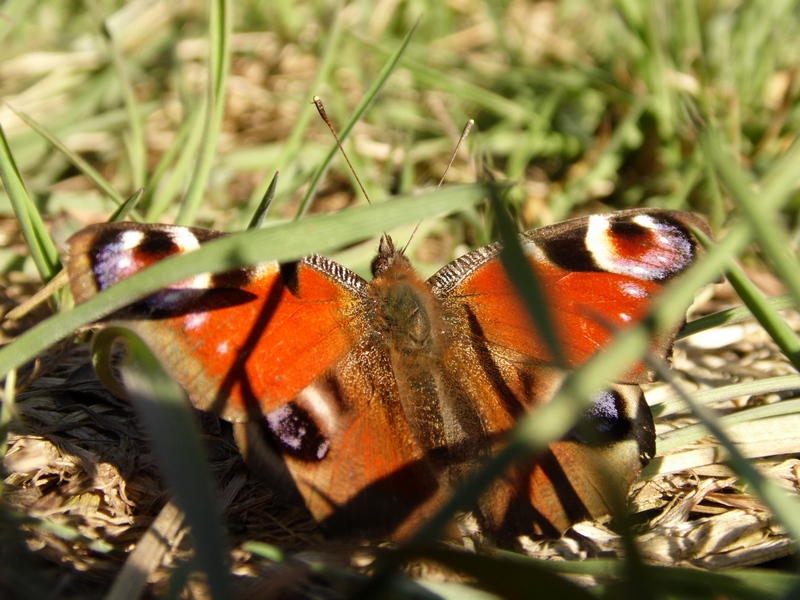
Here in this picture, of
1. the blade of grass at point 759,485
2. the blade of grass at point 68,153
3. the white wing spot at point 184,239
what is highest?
the blade of grass at point 68,153

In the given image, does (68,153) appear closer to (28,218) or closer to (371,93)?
(28,218)

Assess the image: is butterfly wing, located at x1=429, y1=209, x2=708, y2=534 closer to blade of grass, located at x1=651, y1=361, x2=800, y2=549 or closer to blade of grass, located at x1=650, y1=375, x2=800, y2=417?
blade of grass, located at x1=650, y1=375, x2=800, y2=417

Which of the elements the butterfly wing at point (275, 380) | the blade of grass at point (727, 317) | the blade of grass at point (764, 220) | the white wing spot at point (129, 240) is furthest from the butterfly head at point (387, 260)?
the blade of grass at point (764, 220)

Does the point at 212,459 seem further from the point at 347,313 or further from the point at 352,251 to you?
the point at 352,251

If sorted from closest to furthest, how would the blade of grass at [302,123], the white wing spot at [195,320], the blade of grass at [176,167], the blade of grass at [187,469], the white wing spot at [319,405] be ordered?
1. the blade of grass at [187,469]
2. the white wing spot at [195,320]
3. the white wing spot at [319,405]
4. the blade of grass at [176,167]
5. the blade of grass at [302,123]

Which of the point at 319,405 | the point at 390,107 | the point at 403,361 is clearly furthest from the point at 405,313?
the point at 390,107

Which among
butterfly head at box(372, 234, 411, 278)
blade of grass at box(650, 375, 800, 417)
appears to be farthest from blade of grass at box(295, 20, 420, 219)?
blade of grass at box(650, 375, 800, 417)

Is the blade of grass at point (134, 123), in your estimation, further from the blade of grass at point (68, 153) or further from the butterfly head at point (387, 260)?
the butterfly head at point (387, 260)
